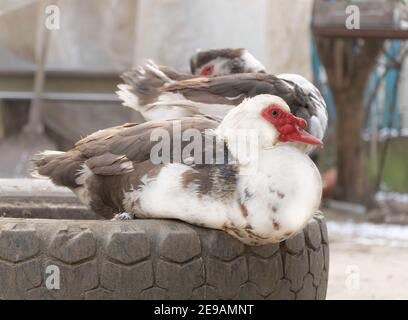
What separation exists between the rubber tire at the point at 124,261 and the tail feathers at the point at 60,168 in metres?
0.19

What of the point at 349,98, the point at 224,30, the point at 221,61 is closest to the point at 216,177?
the point at 221,61

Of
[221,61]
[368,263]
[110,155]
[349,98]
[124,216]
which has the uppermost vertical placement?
[221,61]

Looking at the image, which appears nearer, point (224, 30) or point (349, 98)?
point (224, 30)

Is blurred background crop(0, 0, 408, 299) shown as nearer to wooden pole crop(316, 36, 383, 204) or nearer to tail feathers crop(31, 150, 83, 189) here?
wooden pole crop(316, 36, 383, 204)

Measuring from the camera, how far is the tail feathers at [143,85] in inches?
110

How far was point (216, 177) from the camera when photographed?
169cm

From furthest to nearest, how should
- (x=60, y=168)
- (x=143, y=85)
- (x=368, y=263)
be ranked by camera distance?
(x=368, y=263)
(x=143, y=85)
(x=60, y=168)

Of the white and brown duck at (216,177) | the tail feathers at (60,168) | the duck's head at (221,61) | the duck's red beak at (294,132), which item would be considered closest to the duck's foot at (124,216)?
the white and brown duck at (216,177)

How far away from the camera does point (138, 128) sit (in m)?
1.91

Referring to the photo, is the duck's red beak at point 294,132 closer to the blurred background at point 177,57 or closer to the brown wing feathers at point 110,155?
the brown wing feathers at point 110,155

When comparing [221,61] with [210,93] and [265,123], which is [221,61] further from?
[265,123]

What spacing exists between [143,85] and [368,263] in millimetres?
1784
